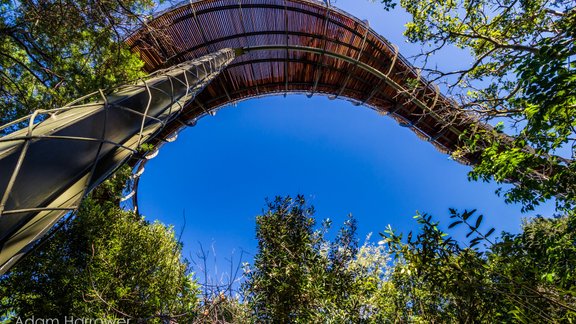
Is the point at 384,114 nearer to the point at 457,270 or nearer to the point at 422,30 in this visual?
the point at 422,30

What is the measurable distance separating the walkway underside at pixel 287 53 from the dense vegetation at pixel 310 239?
9.27ft

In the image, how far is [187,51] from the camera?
37.3 feet

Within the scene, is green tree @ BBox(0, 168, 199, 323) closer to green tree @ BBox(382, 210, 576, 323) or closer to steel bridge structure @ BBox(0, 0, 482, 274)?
steel bridge structure @ BBox(0, 0, 482, 274)

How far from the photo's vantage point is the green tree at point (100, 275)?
8.05 meters

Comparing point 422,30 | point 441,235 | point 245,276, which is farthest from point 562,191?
point 245,276

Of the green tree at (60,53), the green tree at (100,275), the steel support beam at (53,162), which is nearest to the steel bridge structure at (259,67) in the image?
the steel support beam at (53,162)

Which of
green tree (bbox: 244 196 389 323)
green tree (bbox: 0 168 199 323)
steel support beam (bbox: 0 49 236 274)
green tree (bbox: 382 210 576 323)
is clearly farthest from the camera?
green tree (bbox: 0 168 199 323)

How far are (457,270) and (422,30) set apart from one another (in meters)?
5.79

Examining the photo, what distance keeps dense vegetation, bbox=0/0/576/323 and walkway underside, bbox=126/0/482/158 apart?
2825 millimetres

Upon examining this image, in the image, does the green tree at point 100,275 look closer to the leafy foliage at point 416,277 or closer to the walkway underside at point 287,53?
the leafy foliage at point 416,277

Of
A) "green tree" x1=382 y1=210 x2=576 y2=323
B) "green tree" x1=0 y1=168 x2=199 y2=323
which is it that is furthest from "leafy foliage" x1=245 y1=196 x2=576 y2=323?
"green tree" x1=0 y1=168 x2=199 y2=323

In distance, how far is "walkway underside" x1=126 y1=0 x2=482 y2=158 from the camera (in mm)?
10727

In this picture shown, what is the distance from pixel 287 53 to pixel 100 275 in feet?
33.9

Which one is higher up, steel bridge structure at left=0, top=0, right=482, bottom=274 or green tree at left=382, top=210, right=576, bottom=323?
steel bridge structure at left=0, top=0, right=482, bottom=274
